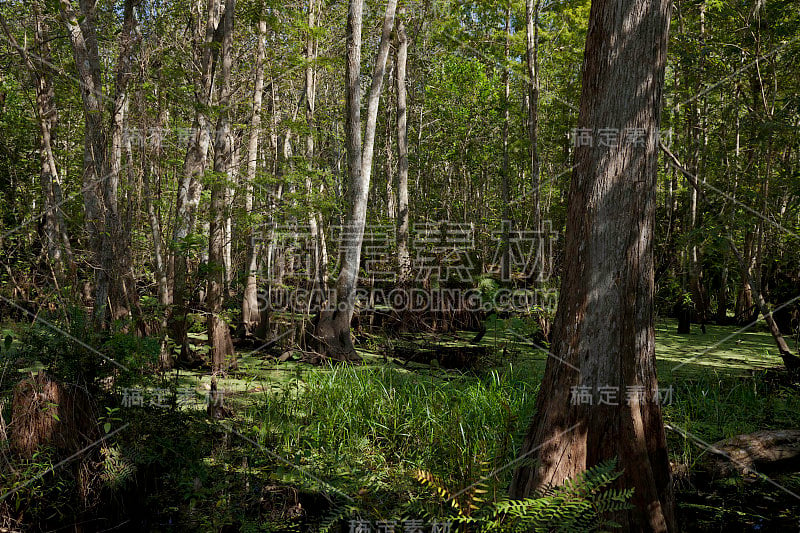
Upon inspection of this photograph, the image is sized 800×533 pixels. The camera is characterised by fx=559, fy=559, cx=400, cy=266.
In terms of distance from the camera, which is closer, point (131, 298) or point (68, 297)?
point (68, 297)

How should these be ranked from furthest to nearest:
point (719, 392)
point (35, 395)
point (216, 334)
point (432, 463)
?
point (216, 334) < point (719, 392) < point (432, 463) < point (35, 395)

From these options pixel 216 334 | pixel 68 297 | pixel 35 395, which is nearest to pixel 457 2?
pixel 216 334

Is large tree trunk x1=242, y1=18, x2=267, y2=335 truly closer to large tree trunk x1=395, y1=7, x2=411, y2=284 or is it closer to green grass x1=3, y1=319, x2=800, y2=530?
green grass x1=3, y1=319, x2=800, y2=530

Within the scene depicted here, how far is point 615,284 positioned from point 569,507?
123 centimetres

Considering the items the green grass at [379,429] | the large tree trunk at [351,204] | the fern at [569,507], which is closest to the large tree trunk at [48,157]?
the green grass at [379,429]

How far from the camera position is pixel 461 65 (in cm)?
1661

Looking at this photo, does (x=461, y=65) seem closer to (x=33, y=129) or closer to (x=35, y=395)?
(x=33, y=129)

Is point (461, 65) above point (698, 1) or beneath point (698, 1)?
above

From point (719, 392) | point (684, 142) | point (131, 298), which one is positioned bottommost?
point (719, 392)

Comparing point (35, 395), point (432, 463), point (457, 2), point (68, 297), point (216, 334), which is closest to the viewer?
point (35, 395)

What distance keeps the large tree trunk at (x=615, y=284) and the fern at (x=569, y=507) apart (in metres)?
0.14

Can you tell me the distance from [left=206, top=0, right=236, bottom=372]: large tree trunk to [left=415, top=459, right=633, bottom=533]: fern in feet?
14.0

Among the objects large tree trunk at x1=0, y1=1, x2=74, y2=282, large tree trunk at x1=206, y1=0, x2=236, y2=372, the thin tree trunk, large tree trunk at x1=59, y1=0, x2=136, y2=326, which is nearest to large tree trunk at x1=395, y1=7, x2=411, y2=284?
the thin tree trunk

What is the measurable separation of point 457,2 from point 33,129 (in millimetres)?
9680
